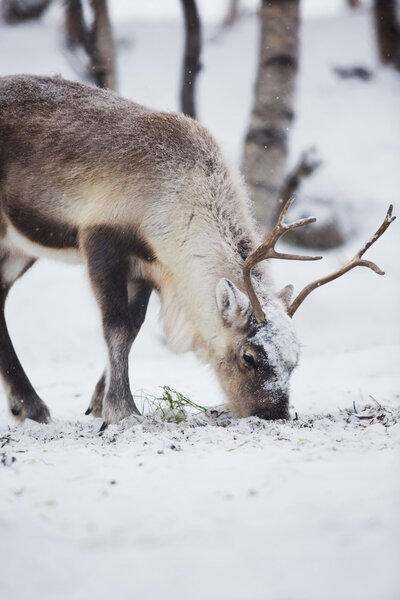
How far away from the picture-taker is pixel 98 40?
7.85 meters

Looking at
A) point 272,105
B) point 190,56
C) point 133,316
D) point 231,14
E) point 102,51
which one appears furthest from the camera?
point 231,14

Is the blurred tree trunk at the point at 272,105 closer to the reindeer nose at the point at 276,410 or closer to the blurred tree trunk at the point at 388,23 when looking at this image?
the blurred tree trunk at the point at 388,23

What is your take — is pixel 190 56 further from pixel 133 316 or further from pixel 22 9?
pixel 22 9

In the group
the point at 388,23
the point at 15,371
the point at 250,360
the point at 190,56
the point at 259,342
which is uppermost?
the point at 388,23

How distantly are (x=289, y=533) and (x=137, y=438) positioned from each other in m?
1.18

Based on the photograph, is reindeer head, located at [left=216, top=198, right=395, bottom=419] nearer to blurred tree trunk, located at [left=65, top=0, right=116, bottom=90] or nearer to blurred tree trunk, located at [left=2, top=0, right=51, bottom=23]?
blurred tree trunk, located at [left=65, top=0, right=116, bottom=90]

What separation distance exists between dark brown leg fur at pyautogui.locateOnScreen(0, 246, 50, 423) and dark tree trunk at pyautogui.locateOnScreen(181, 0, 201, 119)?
128 inches

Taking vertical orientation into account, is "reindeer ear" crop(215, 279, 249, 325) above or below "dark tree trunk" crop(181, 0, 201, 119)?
below

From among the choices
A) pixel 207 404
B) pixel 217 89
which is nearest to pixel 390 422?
pixel 207 404

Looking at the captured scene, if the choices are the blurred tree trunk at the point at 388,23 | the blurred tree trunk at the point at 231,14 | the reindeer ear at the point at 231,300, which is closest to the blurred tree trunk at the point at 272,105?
the blurred tree trunk at the point at 388,23

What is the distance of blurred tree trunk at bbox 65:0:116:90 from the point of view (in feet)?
25.2

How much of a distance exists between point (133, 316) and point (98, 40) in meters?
4.69

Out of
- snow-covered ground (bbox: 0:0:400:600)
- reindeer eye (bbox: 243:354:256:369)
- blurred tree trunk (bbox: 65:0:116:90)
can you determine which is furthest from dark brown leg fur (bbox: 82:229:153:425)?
blurred tree trunk (bbox: 65:0:116:90)

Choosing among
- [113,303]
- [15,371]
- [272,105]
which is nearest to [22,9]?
[272,105]
